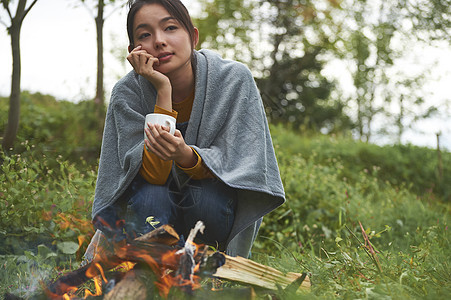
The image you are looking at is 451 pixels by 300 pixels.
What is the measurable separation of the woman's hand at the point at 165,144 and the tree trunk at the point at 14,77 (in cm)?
189

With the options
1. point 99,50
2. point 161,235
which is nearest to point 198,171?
point 161,235

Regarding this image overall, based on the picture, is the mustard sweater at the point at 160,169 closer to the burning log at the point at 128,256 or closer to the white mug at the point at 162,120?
the white mug at the point at 162,120

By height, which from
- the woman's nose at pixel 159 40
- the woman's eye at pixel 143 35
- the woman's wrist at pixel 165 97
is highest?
the woman's eye at pixel 143 35

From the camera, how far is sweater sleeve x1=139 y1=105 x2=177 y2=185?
1.95 metres

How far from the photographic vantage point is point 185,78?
7.21ft

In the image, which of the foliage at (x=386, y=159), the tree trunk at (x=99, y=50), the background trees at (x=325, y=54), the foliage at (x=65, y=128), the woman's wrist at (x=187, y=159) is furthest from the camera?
the background trees at (x=325, y=54)

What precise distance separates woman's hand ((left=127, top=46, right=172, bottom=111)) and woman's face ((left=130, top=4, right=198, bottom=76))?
1.9 inches

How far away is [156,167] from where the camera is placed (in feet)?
6.39

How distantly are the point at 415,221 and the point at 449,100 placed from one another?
9.68m

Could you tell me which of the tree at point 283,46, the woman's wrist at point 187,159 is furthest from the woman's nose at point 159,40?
the tree at point 283,46

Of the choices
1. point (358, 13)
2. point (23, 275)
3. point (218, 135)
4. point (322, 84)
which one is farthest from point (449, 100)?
point (23, 275)

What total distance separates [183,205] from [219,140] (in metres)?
0.38

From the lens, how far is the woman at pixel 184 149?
196 cm

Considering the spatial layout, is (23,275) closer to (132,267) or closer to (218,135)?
(132,267)
